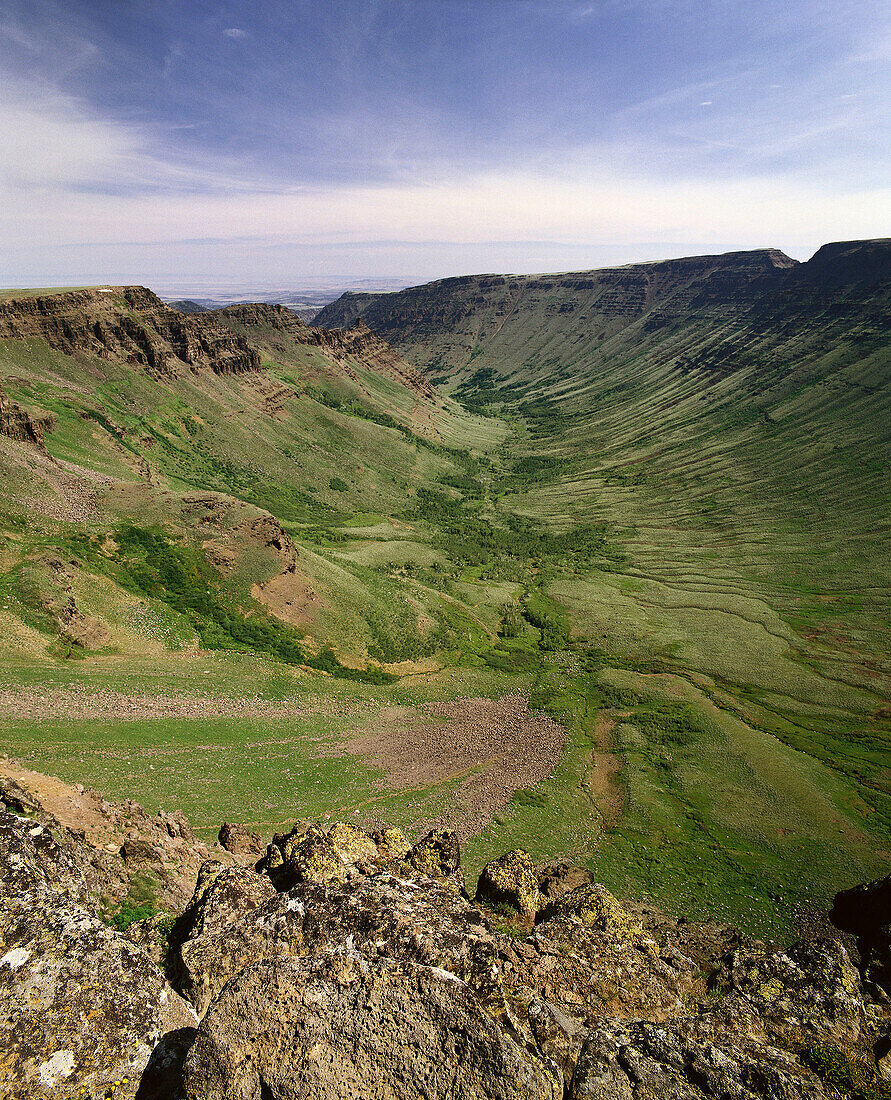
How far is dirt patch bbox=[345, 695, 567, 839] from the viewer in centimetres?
4447

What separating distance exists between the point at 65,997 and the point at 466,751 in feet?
139

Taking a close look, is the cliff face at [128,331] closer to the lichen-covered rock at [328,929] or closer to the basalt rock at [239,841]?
the basalt rock at [239,841]

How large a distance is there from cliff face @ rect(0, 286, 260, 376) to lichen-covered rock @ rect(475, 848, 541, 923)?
117 metres

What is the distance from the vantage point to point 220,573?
6100cm

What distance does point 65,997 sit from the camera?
1146 centimetres

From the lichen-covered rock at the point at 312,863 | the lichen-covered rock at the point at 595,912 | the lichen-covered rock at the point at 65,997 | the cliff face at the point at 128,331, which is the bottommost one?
the lichen-covered rock at the point at 595,912

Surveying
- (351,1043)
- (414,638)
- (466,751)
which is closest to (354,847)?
(351,1043)

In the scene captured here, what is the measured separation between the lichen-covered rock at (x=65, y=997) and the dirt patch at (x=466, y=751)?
1166 inches

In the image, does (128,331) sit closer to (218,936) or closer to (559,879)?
(218,936)

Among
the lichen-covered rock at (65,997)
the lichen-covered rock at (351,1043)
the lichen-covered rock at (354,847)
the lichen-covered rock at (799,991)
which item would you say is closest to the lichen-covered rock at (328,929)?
the lichen-covered rock at (351,1043)

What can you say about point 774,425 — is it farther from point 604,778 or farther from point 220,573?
point 220,573

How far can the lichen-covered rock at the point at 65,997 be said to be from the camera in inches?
403

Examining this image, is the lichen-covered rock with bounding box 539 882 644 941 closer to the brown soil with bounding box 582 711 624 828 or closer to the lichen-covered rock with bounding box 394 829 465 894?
the lichen-covered rock with bounding box 394 829 465 894

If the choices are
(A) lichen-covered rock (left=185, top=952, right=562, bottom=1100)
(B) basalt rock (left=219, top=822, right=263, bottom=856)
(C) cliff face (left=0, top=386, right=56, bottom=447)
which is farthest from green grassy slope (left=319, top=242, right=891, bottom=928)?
(C) cliff face (left=0, top=386, right=56, bottom=447)
